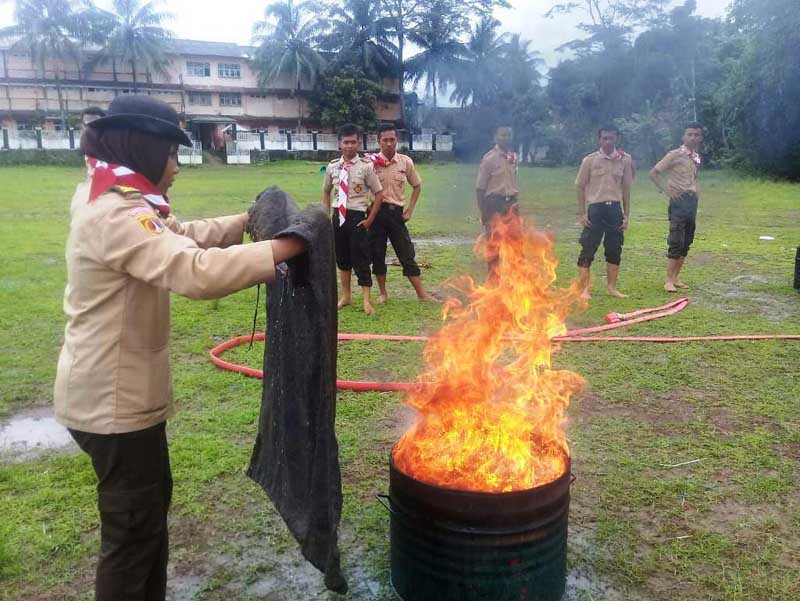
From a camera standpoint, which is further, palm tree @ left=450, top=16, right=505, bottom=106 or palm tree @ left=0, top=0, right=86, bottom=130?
palm tree @ left=0, top=0, right=86, bottom=130

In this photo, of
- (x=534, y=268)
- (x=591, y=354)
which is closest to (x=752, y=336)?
(x=591, y=354)

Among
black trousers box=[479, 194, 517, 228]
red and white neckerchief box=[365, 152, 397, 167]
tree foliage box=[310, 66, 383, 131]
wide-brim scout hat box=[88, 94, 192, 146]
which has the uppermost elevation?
tree foliage box=[310, 66, 383, 131]

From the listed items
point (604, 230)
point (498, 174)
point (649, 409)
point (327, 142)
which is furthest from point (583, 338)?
point (327, 142)

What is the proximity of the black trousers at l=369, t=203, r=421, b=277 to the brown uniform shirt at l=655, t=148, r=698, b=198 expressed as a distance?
11.0 ft

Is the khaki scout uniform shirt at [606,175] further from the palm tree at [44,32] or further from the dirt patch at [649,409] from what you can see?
the palm tree at [44,32]

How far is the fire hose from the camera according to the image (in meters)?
→ 5.33

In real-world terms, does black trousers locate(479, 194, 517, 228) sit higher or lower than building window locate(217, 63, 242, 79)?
lower

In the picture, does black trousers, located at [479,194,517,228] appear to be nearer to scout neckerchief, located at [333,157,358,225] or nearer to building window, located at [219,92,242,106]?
scout neckerchief, located at [333,157,358,225]

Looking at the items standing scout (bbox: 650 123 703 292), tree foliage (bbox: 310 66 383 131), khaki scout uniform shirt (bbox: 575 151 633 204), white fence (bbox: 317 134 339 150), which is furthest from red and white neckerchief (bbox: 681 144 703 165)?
tree foliage (bbox: 310 66 383 131)

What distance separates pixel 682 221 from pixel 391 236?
147 inches

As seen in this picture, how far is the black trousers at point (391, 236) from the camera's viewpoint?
7781mm

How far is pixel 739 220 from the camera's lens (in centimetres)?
1642

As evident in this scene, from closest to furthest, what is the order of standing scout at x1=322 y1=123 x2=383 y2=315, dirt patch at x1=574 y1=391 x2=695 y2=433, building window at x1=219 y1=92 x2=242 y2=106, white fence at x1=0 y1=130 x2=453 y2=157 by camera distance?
dirt patch at x1=574 y1=391 x2=695 y2=433, standing scout at x1=322 y1=123 x2=383 y2=315, white fence at x1=0 y1=130 x2=453 y2=157, building window at x1=219 y1=92 x2=242 y2=106

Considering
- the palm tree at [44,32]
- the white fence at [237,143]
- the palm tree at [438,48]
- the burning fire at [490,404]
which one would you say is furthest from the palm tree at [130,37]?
the burning fire at [490,404]
